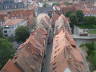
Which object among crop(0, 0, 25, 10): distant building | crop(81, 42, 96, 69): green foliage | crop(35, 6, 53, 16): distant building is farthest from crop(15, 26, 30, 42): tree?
crop(0, 0, 25, 10): distant building

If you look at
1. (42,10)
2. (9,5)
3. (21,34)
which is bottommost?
(21,34)

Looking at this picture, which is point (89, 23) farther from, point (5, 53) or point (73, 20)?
point (5, 53)

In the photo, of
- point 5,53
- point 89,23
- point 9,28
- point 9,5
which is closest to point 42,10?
point 9,5

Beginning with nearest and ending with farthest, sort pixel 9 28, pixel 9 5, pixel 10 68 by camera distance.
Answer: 1. pixel 10 68
2. pixel 9 28
3. pixel 9 5

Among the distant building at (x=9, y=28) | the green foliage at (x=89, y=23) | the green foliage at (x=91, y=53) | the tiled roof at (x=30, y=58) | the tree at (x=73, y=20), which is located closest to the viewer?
the tiled roof at (x=30, y=58)

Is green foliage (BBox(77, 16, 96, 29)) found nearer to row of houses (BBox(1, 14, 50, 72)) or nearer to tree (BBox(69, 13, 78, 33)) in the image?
tree (BBox(69, 13, 78, 33))

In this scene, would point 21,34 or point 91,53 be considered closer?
point 91,53

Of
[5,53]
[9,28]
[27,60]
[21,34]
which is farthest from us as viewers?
[9,28]

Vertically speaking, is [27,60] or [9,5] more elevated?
[9,5]

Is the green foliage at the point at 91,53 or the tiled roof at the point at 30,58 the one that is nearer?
the tiled roof at the point at 30,58

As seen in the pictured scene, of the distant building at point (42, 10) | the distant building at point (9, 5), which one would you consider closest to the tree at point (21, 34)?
the distant building at point (42, 10)

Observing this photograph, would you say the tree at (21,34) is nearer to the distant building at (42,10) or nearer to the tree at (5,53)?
the tree at (5,53)
